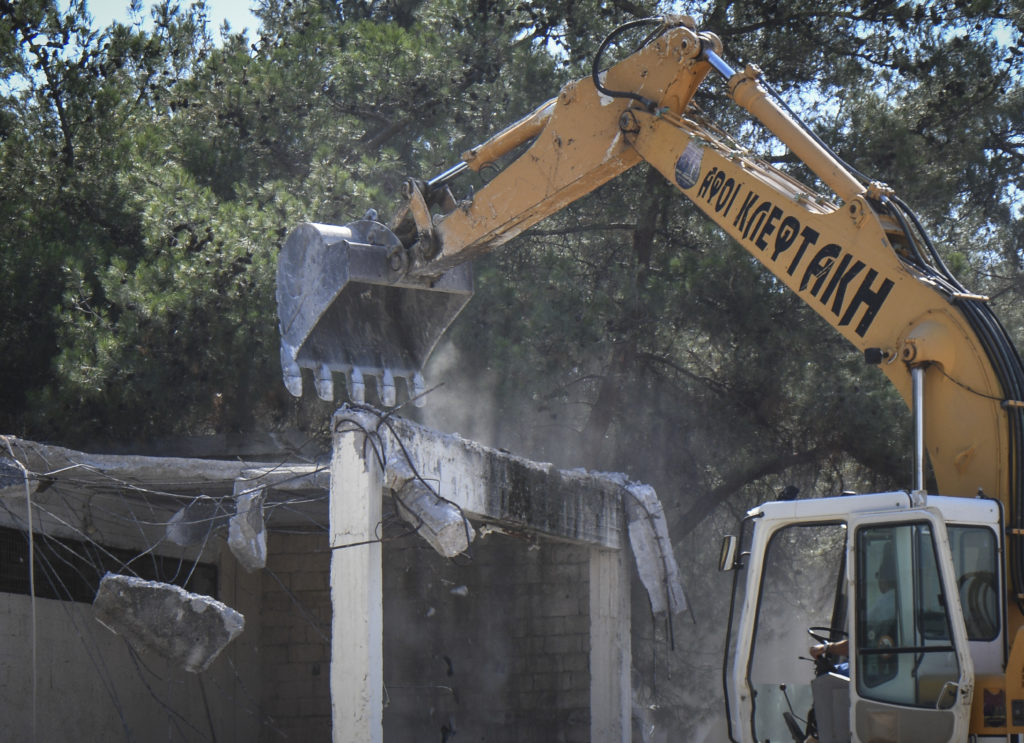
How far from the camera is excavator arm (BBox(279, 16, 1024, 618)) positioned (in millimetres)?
6352

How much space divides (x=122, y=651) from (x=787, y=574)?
385 inches

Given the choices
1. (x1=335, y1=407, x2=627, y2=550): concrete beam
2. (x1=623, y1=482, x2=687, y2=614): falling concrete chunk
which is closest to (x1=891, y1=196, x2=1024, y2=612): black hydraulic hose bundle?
(x1=335, y1=407, x2=627, y2=550): concrete beam

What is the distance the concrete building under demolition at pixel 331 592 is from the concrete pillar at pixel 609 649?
0.02 metres

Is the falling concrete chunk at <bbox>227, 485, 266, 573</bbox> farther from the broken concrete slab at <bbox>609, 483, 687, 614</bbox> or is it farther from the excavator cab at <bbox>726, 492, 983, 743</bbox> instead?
the excavator cab at <bbox>726, 492, 983, 743</bbox>

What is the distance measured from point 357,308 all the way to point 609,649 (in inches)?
174

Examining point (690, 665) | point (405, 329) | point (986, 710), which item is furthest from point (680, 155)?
point (690, 665)

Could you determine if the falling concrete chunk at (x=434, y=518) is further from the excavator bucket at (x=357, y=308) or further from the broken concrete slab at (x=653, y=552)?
the broken concrete slab at (x=653, y=552)

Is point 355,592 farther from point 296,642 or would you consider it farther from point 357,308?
point 296,642

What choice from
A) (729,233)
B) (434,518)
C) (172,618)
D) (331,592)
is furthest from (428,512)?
(729,233)

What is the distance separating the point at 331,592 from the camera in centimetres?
913

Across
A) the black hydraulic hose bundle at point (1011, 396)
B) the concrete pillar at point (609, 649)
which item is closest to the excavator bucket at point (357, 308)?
the concrete pillar at point (609, 649)

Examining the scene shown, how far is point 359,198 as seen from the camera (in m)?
15.2

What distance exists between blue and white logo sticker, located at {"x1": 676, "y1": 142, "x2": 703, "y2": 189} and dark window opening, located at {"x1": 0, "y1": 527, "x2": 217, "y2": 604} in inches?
193

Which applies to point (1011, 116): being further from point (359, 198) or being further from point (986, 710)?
point (986, 710)
